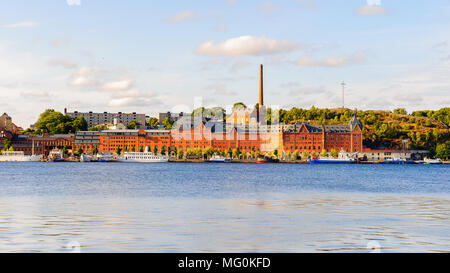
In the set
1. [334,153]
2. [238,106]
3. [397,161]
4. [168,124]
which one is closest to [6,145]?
[168,124]

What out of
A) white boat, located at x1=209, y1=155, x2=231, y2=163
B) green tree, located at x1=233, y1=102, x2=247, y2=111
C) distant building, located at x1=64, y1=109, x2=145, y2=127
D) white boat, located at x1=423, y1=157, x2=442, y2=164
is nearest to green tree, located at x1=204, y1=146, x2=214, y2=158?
white boat, located at x1=209, y1=155, x2=231, y2=163

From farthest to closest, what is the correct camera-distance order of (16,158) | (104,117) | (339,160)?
(104,117), (339,160), (16,158)

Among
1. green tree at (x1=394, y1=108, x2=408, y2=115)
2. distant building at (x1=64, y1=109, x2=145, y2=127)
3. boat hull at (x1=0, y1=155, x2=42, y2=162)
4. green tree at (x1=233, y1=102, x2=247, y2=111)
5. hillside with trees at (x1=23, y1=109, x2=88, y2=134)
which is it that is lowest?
boat hull at (x1=0, y1=155, x2=42, y2=162)

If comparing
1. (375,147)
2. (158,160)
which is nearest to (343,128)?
(375,147)

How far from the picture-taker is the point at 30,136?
130750mm

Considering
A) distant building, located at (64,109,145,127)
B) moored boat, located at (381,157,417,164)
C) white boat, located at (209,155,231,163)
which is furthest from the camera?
distant building, located at (64,109,145,127)

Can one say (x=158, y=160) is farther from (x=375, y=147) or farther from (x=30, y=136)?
(x=375, y=147)

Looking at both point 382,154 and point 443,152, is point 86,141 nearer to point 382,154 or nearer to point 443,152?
point 382,154

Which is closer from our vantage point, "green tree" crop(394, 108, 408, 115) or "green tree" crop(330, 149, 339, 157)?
"green tree" crop(330, 149, 339, 157)

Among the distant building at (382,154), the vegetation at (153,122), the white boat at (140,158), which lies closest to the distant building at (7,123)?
the vegetation at (153,122)

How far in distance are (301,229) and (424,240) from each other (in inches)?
104

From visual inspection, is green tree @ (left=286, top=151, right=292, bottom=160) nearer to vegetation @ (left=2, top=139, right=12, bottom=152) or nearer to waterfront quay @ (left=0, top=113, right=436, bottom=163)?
waterfront quay @ (left=0, top=113, right=436, bottom=163)

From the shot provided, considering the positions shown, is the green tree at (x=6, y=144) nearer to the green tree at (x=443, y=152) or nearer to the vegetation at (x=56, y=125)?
the vegetation at (x=56, y=125)
